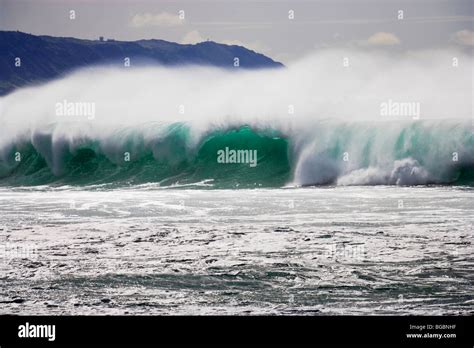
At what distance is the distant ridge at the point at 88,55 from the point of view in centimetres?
1259

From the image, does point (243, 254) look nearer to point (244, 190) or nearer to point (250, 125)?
point (244, 190)

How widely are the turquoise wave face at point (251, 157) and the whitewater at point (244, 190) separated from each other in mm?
41

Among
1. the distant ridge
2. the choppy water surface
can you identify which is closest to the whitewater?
the choppy water surface

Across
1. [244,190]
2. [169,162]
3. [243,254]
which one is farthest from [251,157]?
[243,254]

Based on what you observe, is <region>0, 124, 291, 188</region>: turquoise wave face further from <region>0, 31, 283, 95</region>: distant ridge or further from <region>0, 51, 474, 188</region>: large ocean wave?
<region>0, 31, 283, 95</region>: distant ridge

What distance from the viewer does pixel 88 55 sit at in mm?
14914

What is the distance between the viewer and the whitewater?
6.95 metres

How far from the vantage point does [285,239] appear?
8.96 m

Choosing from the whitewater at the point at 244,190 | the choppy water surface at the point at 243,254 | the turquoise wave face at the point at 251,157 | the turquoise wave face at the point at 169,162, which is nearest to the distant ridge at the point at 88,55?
the whitewater at the point at 244,190

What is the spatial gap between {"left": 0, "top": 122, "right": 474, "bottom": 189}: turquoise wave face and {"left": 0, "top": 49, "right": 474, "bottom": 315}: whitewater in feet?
0.14

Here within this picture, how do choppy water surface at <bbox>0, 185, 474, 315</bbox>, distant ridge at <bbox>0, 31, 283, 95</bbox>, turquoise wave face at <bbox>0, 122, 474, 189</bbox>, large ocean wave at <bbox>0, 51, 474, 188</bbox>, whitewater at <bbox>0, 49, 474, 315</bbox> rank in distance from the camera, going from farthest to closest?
large ocean wave at <bbox>0, 51, 474, 188</bbox> < turquoise wave face at <bbox>0, 122, 474, 189</bbox> < distant ridge at <bbox>0, 31, 283, 95</bbox> < whitewater at <bbox>0, 49, 474, 315</bbox> < choppy water surface at <bbox>0, 185, 474, 315</bbox>

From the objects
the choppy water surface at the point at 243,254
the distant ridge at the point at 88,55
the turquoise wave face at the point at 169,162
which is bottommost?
the choppy water surface at the point at 243,254

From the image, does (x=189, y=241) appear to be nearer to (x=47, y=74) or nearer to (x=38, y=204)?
(x=38, y=204)

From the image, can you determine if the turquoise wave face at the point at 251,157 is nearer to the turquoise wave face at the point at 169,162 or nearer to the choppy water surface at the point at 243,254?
the turquoise wave face at the point at 169,162
